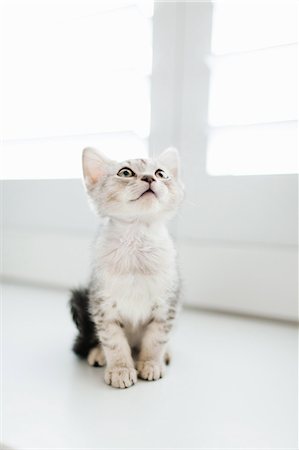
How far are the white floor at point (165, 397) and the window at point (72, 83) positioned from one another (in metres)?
0.71

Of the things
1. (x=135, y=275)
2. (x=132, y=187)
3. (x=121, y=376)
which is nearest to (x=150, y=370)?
(x=121, y=376)

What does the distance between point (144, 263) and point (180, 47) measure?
0.81 metres

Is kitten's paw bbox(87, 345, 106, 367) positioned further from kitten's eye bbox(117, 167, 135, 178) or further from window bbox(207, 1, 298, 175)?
window bbox(207, 1, 298, 175)

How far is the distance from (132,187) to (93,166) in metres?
0.13

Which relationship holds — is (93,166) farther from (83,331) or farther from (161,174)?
(83,331)

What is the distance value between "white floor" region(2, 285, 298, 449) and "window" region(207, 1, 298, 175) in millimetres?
535

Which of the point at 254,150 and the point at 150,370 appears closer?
the point at 150,370

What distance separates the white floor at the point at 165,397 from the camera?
44cm

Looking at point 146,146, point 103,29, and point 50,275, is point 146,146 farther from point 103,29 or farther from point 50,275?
point 50,275

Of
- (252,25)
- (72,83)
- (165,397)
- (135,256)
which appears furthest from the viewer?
(72,83)

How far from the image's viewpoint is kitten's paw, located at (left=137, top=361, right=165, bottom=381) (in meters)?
0.61

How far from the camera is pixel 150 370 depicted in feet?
2.01

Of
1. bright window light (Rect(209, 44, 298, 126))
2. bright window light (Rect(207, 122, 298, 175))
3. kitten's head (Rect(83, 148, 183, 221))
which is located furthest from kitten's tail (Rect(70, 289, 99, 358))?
bright window light (Rect(209, 44, 298, 126))

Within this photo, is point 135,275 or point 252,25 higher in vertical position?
point 252,25
